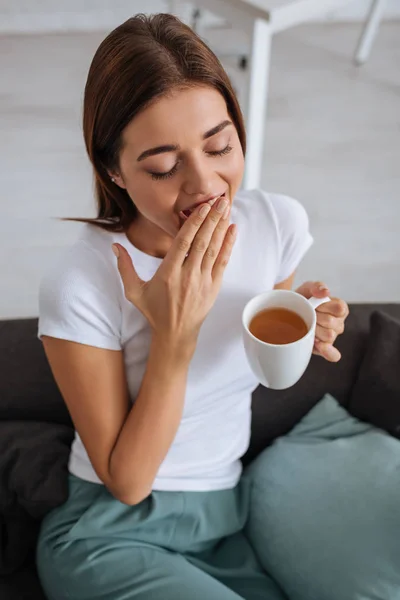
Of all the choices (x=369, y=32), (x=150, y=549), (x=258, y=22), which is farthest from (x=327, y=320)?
(x=369, y=32)

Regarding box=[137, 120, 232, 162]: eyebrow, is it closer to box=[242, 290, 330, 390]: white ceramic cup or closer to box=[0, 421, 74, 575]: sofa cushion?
box=[242, 290, 330, 390]: white ceramic cup

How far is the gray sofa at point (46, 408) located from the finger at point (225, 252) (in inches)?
20.4

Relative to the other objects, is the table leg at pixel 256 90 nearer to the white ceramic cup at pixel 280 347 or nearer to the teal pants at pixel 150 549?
the white ceramic cup at pixel 280 347

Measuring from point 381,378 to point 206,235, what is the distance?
2.01 ft

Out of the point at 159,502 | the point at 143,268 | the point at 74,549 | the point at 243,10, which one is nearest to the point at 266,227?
the point at 143,268

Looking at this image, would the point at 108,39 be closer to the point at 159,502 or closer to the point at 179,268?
the point at 179,268

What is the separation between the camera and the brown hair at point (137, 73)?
0.83m

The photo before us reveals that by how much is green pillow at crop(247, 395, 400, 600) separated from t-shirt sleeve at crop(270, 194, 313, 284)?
1.20 feet

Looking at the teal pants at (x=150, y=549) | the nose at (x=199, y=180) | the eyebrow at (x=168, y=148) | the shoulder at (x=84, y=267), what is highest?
the eyebrow at (x=168, y=148)

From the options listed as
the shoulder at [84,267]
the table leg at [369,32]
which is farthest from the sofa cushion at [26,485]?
the table leg at [369,32]

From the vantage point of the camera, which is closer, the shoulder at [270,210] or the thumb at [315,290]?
the thumb at [315,290]

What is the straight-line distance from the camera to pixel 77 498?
1.14m

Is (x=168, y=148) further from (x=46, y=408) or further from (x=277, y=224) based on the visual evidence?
(x=46, y=408)

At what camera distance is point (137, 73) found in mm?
824
